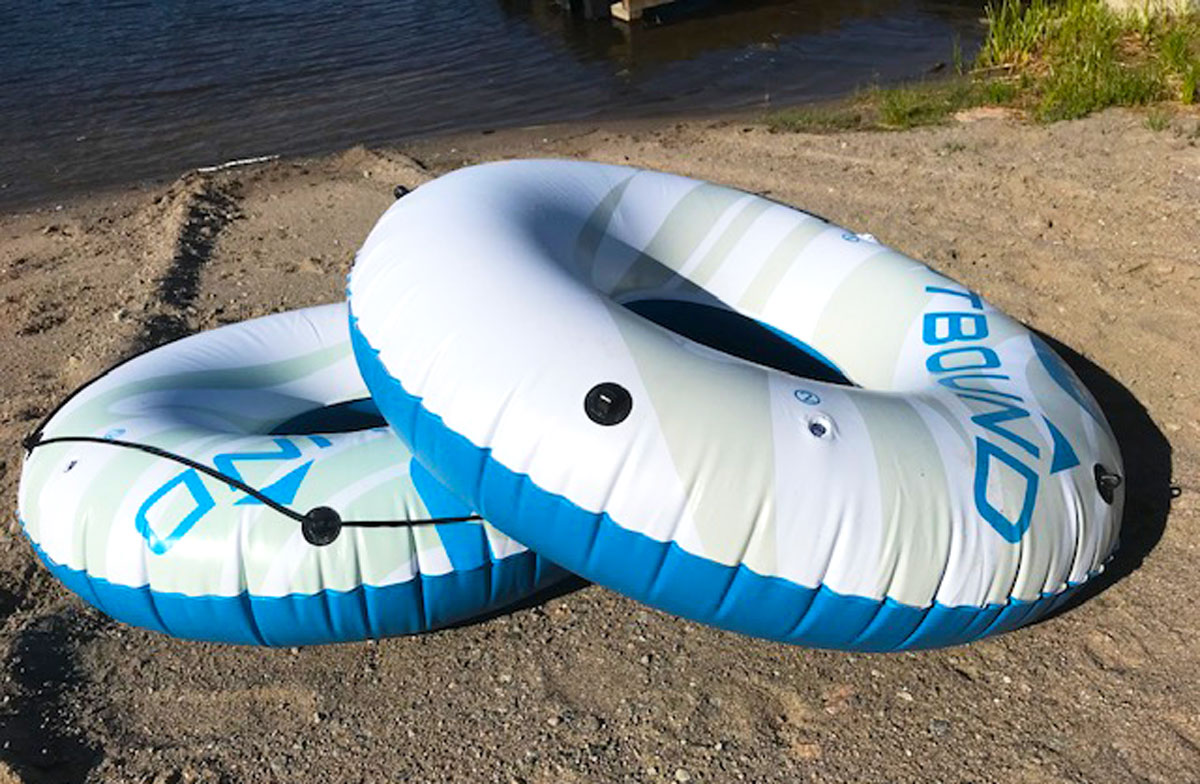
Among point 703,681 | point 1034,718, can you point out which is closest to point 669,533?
point 703,681

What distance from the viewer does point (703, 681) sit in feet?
11.0

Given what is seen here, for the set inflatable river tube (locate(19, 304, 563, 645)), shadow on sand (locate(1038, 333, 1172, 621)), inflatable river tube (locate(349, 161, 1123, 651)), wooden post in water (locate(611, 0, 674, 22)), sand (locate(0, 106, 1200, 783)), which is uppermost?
inflatable river tube (locate(349, 161, 1123, 651))

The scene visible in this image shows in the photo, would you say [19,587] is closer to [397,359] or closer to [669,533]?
[397,359]

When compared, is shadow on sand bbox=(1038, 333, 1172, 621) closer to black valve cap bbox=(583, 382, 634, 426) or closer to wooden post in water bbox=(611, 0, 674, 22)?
black valve cap bbox=(583, 382, 634, 426)

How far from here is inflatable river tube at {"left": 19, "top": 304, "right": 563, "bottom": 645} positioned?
3.28 meters

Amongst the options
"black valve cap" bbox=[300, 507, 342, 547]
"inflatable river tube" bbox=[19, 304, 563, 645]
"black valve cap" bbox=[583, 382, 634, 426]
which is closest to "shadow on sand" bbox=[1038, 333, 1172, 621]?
"black valve cap" bbox=[583, 382, 634, 426]

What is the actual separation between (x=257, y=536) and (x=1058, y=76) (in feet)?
22.6

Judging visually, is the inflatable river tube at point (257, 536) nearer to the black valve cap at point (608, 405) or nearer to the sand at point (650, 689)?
the sand at point (650, 689)

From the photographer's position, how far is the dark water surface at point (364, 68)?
9.67m

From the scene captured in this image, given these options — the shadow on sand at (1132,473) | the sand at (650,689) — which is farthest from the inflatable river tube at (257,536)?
the shadow on sand at (1132,473)

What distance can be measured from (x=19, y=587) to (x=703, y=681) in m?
Answer: 2.31

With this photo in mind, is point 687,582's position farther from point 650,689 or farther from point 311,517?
point 311,517

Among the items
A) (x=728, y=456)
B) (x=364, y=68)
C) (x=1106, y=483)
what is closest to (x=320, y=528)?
(x=728, y=456)

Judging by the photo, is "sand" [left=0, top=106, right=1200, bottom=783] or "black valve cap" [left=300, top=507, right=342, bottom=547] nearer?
"sand" [left=0, top=106, right=1200, bottom=783]
